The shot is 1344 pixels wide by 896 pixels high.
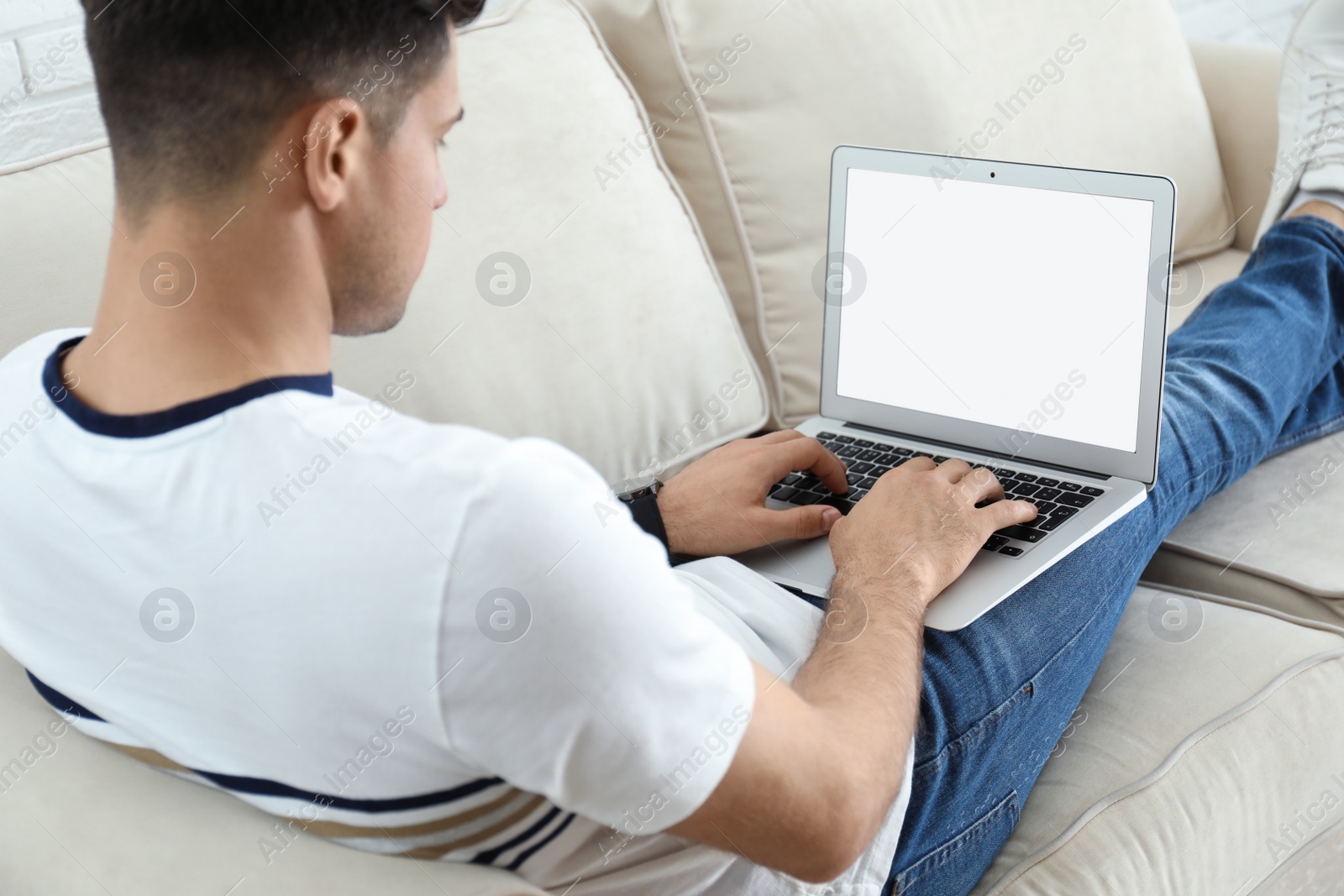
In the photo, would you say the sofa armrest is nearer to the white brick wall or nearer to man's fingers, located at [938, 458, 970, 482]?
man's fingers, located at [938, 458, 970, 482]

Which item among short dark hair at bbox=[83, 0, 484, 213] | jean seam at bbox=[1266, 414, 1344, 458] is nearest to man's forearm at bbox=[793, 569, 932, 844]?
short dark hair at bbox=[83, 0, 484, 213]

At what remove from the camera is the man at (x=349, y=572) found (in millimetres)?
511

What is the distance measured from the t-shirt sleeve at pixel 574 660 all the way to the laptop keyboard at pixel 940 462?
440 millimetres

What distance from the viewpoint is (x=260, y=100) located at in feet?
1.90

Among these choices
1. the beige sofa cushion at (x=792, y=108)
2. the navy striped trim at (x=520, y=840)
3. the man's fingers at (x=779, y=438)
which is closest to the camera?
the navy striped trim at (x=520, y=840)

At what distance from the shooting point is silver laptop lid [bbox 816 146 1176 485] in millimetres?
949

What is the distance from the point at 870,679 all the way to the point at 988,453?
45 centimetres

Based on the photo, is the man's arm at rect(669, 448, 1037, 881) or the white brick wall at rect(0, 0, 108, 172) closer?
the man's arm at rect(669, 448, 1037, 881)

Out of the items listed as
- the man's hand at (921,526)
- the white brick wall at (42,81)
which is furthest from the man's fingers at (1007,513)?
the white brick wall at (42,81)

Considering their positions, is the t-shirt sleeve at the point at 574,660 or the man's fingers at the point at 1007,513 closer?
the t-shirt sleeve at the point at 574,660

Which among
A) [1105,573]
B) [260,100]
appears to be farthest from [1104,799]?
[260,100]

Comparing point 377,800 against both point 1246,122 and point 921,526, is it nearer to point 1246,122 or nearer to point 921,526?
point 921,526

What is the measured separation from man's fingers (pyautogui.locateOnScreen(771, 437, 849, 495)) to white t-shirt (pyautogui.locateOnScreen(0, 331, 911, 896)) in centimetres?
41

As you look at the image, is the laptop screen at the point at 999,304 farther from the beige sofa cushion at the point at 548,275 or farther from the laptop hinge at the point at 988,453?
the beige sofa cushion at the point at 548,275
